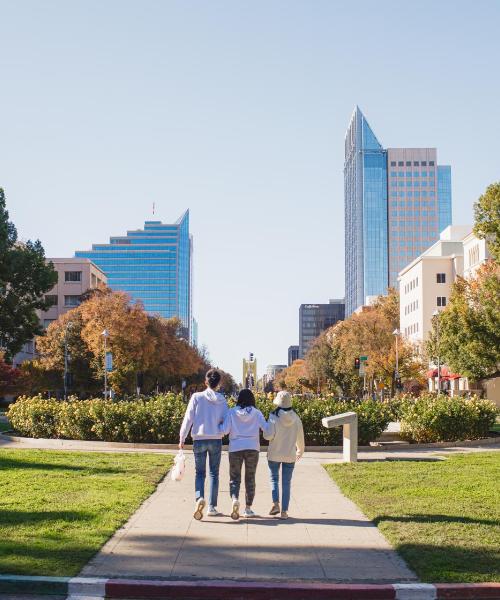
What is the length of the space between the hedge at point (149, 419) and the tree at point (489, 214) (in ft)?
38.6

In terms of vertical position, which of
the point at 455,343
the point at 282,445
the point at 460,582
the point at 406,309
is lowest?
the point at 460,582

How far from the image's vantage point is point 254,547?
8.88 meters

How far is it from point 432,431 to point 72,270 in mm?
103490

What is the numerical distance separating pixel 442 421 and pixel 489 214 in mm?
12001

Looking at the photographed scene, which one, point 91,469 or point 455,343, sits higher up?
point 455,343

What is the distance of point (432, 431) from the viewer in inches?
Result: 928

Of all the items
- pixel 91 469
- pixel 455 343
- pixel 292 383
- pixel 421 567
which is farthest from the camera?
pixel 292 383

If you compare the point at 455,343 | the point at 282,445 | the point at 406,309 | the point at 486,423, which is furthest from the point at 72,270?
Result: the point at 282,445

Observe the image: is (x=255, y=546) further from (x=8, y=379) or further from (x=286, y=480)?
(x=8, y=379)

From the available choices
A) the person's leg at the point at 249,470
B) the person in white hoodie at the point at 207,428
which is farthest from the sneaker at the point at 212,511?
the person's leg at the point at 249,470

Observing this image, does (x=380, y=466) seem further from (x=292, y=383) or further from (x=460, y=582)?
(x=292, y=383)

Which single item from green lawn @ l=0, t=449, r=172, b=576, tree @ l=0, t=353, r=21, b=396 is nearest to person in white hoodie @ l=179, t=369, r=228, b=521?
green lawn @ l=0, t=449, r=172, b=576

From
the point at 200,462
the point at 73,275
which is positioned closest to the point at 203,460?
the point at 200,462

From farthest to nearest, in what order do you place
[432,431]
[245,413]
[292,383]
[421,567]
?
1. [292,383]
2. [432,431]
3. [245,413]
4. [421,567]
